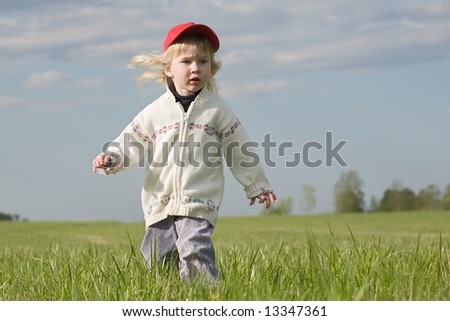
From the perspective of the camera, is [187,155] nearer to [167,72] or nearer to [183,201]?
[183,201]

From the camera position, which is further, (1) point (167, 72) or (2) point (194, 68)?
(1) point (167, 72)

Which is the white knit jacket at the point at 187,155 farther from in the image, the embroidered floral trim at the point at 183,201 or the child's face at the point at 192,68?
the child's face at the point at 192,68

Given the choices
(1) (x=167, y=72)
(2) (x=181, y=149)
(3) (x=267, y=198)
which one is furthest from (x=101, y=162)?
(3) (x=267, y=198)

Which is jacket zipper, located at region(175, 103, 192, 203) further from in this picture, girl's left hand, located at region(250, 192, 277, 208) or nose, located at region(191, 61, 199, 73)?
girl's left hand, located at region(250, 192, 277, 208)

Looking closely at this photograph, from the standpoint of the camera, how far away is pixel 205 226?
4.51 meters

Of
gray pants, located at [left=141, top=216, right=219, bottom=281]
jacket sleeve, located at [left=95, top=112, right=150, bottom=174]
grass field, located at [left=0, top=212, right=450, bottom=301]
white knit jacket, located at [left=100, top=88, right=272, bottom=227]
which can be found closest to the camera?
grass field, located at [left=0, top=212, right=450, bottom=301]

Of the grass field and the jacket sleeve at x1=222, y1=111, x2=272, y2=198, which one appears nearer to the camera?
the grass field

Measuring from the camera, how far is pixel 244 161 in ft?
15.5

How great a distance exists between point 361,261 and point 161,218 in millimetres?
1282

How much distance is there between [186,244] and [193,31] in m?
1.34

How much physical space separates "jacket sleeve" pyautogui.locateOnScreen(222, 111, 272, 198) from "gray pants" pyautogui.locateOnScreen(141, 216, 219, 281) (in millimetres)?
389

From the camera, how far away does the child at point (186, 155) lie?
4.52 meters

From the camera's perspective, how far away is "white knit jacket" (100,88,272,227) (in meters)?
4.55

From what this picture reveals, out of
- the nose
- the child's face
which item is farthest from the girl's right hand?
the nose
